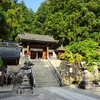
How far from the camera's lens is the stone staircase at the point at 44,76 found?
15988mm

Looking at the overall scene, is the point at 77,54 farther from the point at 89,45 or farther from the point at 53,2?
the point at 53,2

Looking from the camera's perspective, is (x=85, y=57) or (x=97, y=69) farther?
(x=97, y=69)

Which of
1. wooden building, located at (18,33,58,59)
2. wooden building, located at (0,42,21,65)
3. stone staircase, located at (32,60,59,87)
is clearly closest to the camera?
wooden building, located at (0,42,21,65)

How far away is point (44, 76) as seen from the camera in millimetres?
17641

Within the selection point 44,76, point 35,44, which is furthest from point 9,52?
point 35,44

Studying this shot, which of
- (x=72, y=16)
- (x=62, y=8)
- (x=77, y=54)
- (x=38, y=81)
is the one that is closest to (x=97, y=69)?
(x=77, y=54)

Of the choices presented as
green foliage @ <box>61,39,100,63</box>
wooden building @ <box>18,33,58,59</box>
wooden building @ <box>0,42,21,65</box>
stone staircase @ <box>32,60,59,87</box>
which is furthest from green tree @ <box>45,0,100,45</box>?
wooden building @ <box>0,42,21,65</box>

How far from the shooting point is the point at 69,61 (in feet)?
73.3

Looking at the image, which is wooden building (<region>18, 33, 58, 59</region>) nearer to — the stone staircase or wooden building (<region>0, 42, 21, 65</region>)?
the stone staircase

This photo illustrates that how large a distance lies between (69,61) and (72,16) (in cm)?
1291

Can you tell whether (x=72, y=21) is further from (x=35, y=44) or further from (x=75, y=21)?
(x=35, y=44)

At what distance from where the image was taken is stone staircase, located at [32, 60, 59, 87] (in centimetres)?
1599

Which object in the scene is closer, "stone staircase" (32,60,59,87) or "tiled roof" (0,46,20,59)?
"tiled roof" (0,46,20,59)

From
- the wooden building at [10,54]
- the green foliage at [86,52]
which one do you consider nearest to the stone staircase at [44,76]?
the wooden building at [10,54]
